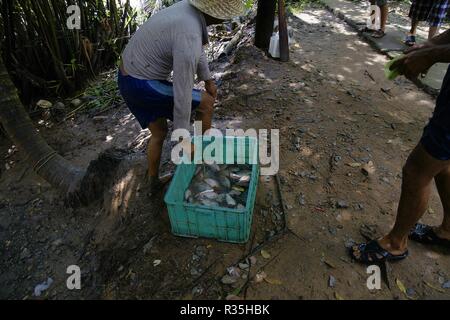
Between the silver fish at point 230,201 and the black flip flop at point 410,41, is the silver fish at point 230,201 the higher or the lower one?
the higher one

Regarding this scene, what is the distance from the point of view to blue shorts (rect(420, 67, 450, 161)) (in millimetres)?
1677

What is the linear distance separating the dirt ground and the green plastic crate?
10 centimetres

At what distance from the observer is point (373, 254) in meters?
2.19

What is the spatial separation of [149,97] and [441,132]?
6.06ft

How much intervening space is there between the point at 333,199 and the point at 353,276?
2.41 ft

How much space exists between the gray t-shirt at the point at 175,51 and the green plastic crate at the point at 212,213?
1.51 feet

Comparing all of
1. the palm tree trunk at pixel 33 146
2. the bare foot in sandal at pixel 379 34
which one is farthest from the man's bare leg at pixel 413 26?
the palm tree trunk at pixel 33 146

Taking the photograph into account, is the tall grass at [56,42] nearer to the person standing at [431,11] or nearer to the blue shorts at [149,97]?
the blue shorts at [149,97]

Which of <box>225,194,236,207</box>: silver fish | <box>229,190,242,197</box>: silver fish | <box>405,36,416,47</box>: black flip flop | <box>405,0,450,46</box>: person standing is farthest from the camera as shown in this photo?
<box>405,36,416,47</box>: black flip flop

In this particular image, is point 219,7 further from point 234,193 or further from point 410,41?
point 410,41

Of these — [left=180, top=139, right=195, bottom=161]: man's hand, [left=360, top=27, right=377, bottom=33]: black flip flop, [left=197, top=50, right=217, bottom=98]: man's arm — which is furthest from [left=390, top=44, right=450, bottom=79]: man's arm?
[left=360, top=27, right=377, bottom=33]: black flip flop

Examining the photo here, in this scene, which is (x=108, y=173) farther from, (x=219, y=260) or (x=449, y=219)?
(x=449, y=219)

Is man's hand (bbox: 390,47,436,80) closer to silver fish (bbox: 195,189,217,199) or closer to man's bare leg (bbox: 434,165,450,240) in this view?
man's bare leg (bbox: 434,165,450,240)

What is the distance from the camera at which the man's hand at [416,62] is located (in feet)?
5.72
